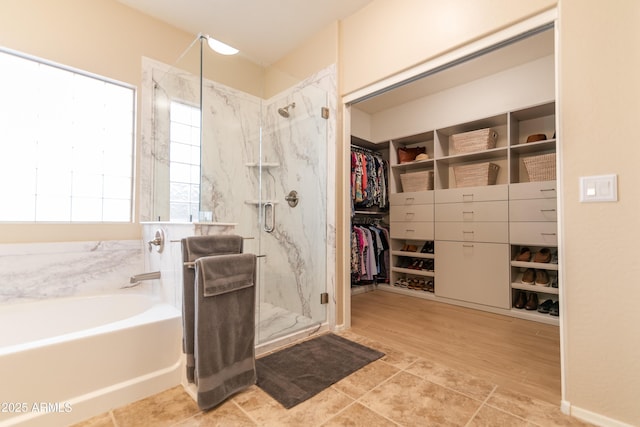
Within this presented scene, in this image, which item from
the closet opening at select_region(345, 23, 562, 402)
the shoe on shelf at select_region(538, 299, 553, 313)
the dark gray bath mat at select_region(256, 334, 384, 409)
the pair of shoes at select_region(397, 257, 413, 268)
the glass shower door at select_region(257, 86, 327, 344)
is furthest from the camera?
the pair of shoes at select_region(397, 257, 413, 268)

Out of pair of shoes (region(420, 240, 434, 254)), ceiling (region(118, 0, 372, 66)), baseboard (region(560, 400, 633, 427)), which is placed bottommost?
baseboard (region(560, 400, 633, 427))

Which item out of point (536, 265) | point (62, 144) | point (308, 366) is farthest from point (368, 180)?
point (62, 144)

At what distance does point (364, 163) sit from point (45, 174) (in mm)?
3068

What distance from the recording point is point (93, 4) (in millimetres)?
2199

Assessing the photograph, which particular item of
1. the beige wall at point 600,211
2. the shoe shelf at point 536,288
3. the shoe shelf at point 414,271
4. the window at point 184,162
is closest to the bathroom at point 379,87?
the beige wall at point 600,211

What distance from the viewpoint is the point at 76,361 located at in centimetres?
135

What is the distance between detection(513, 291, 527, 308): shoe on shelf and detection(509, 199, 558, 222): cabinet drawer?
79cm

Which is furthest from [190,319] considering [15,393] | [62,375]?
[15,393]

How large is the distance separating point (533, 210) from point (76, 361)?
143 inches

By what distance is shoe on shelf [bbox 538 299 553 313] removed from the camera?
274cm

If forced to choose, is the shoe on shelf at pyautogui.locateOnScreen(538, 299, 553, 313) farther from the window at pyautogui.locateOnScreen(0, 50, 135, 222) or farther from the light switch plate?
the window at pyautogui.locateOnScreen(0, 50, 135, 222)

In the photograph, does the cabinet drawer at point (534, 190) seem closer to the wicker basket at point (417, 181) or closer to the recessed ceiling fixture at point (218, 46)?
the wicker basket at point (417, 181)

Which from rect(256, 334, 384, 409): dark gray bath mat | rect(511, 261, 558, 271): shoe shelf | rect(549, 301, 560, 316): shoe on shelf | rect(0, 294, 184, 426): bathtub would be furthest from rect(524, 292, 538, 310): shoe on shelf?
rect(0, 294, 184, 426): bathtub

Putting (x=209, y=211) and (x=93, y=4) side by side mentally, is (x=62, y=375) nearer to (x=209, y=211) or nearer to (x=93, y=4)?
(x=209, y=211)
